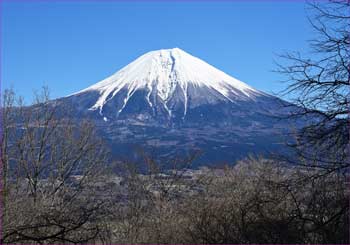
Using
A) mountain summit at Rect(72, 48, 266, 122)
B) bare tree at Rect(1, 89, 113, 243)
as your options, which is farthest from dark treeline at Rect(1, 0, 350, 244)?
mountain summit at Rect(72, 48, 266, 122)

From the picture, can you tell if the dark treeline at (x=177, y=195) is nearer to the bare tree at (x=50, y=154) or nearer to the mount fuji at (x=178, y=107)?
the bare tree at (x=50, y=154)

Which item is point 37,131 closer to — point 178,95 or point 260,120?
point 260,120

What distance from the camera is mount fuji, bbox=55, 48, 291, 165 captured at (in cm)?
11019

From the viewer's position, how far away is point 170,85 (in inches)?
6885

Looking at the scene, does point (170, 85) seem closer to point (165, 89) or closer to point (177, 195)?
point (165, 89)

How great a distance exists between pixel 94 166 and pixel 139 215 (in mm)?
3476

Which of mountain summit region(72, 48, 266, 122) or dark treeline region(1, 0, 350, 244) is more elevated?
mountain summit region(72, 48, 266, 122)

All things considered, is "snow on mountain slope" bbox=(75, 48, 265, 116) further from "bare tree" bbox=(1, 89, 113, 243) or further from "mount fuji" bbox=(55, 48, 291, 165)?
"bare tree" bbox=(1, 89, 113, 243)

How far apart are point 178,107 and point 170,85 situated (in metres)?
19.2

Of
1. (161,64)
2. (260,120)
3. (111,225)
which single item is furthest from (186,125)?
(111,225)

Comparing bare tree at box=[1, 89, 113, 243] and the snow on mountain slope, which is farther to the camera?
the snow on mountain slope

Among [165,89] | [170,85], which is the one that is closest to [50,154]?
[165,89]

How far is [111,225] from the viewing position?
46.8ft

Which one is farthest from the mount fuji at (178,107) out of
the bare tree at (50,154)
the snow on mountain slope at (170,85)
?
the bare tree at (50,154)
